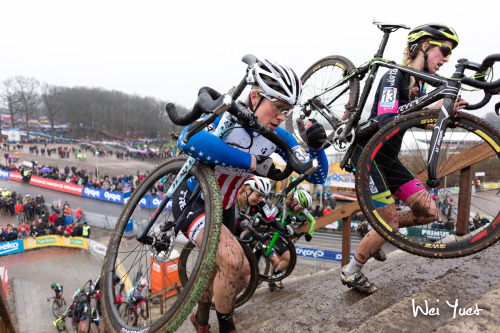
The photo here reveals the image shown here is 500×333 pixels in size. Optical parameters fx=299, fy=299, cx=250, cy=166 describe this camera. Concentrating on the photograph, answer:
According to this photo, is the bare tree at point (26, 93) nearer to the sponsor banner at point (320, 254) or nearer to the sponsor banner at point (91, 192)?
the sponsor banner at point (91, 192)

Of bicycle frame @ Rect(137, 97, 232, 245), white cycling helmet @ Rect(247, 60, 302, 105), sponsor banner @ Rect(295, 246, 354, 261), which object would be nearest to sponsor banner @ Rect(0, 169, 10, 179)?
sponsor banner @ Rect(295, 246, 354, 261)

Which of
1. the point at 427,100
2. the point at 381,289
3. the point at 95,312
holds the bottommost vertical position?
the point at 95,312

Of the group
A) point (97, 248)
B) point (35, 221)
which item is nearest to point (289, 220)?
point (97, 248)

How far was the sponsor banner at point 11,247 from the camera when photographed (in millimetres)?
15031

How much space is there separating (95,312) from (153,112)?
6862 centimetres

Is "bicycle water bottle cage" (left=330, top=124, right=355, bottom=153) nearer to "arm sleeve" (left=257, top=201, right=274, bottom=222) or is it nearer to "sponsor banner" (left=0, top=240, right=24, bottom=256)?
"arm sleeve" (left=257, top=201, right=274, bottom=222)

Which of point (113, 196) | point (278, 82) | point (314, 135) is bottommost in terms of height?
point (113, 196)

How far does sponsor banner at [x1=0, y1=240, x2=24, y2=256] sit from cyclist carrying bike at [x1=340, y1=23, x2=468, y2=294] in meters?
→ 18.1

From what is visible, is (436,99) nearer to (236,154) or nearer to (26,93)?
(236,154)

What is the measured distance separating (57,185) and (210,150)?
101 ft

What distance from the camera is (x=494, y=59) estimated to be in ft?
9.02

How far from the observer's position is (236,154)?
246 centimetres

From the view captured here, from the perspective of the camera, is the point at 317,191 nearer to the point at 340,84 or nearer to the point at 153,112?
the point at 340,84

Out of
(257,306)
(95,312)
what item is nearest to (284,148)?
(257,306)
